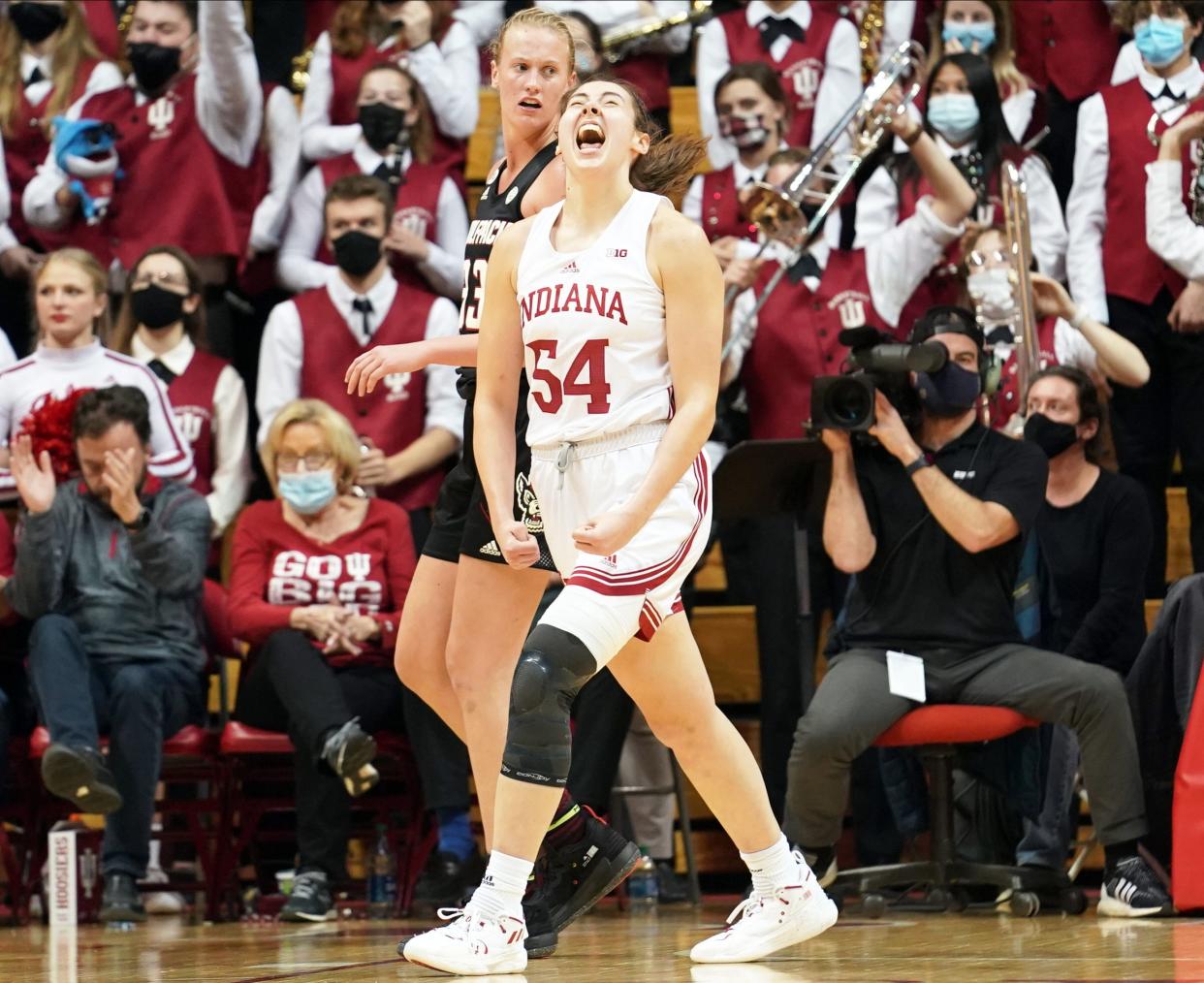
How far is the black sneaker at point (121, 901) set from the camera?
5730mm

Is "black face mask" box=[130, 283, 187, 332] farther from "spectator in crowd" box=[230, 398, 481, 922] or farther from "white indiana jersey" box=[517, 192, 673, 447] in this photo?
"white indiana jersey" box=[517, 192, 673, 447]

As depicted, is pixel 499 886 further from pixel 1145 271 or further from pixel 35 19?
pixel 35 19

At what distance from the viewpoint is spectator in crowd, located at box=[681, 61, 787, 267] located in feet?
23.9

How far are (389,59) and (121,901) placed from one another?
3774 mm

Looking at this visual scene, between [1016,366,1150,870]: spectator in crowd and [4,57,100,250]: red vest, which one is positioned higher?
[4,57,100,250]: red vest

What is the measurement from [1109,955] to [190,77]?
17.7ft

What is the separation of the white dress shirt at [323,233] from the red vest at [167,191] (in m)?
0.23

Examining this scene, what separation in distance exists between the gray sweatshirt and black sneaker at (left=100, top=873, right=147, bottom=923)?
733mm

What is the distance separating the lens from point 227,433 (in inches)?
280

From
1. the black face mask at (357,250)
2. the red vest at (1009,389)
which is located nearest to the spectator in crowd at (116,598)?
the black face mask at (357,250)

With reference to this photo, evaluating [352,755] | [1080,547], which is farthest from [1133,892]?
[352,755]

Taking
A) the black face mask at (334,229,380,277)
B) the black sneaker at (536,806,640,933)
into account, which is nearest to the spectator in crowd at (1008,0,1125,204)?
the black face mask at (334,229,380,277)

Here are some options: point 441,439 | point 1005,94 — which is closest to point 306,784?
point 441,439

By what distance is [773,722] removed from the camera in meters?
6.33
